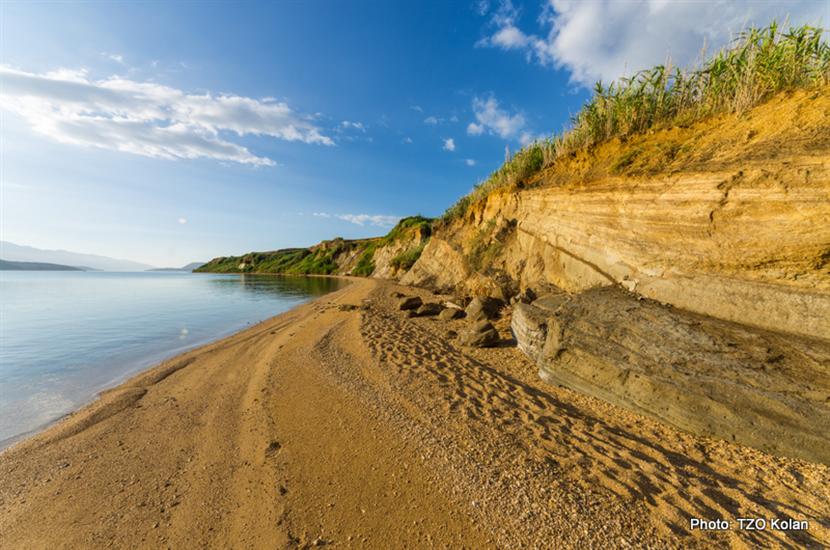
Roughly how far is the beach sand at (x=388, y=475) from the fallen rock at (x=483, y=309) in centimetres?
487

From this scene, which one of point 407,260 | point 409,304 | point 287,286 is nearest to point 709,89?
point 409,304

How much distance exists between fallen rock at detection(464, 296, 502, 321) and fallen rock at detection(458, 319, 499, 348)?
63.4 inches

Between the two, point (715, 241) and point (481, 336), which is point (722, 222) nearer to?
point (715, 241)

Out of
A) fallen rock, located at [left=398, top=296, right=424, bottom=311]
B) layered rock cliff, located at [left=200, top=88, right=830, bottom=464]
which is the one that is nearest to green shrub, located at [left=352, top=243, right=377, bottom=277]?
fallen rock, located at [left=398, top=296, right=424, bottom=311]

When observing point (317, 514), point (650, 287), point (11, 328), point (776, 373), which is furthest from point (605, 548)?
point (11, 328)

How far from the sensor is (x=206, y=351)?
1059cm

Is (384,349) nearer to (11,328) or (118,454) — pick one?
(118,454)

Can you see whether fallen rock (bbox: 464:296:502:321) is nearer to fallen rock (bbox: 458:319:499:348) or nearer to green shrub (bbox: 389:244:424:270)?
fallen rock (bbox: 458:319:499:348)

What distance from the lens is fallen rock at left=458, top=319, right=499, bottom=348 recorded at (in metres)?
9.35

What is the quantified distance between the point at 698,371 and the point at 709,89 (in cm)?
772

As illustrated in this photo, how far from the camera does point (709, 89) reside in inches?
309

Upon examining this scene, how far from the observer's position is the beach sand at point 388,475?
3.16 metres

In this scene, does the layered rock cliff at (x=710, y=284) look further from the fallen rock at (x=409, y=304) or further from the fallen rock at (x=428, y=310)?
the fallen rock at (x=409, y=304)

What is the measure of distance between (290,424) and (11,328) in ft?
62.7
